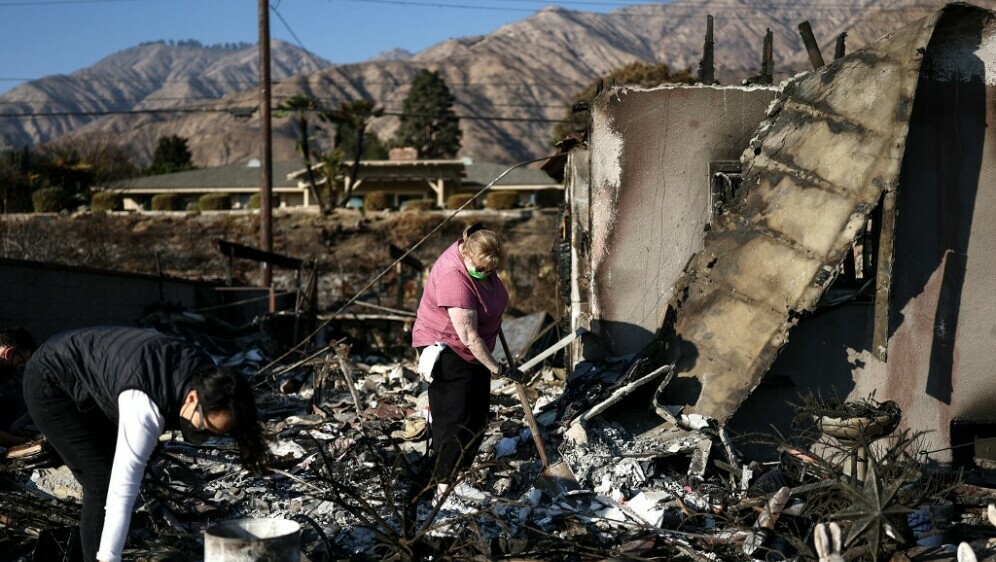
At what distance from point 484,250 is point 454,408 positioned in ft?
3.09

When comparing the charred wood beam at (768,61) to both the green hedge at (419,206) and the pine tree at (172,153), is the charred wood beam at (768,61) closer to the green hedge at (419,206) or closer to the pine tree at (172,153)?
the green hedge at (419,206)

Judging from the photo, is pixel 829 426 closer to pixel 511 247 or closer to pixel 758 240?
pixel 758 240

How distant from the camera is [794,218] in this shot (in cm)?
701

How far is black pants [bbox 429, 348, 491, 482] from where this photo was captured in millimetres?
5445

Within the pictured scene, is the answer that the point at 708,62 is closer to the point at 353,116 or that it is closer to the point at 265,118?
the point at 265,118

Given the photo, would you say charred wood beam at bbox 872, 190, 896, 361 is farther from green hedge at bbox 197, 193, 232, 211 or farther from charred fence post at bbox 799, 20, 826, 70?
green hedge at bbox 197, 193, 232, 211

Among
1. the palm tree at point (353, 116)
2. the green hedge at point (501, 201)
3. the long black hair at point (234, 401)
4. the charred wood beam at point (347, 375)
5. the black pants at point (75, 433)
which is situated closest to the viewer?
the long black hair at point (234, 401)

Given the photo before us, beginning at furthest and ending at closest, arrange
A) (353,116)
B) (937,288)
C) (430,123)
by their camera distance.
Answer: (430,123)
(353,116)
(937,288)

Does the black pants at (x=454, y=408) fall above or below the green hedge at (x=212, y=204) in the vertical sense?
above

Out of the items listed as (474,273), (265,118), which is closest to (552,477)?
(474,273)

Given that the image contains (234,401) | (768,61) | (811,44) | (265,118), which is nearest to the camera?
(234,401)

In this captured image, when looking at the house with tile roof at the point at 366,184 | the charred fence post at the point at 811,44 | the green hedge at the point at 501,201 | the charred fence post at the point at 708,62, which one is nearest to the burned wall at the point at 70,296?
the charred fence post at the point at 708,62

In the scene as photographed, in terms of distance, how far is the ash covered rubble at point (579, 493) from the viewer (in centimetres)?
496

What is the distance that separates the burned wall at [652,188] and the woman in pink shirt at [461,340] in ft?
7.91
